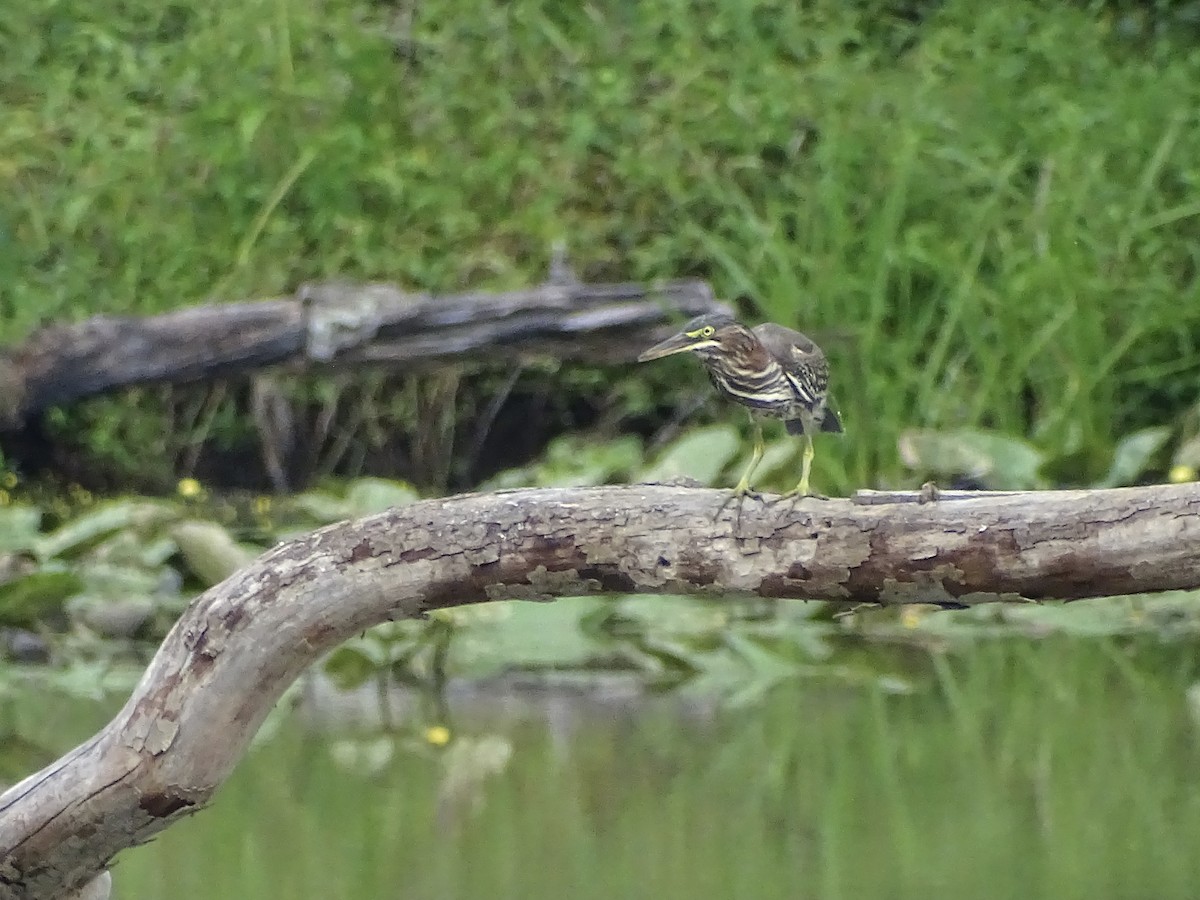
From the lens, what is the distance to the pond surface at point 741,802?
237 centimetres

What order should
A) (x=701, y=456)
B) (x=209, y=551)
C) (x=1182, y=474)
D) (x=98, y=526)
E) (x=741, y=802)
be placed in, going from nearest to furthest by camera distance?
(x=741, y=802), (x=209, y=551), (x=1182, y=474), (x=98, y=526), (x=701, y=456)

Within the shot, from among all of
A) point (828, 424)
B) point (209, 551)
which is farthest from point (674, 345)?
point (209, 551)

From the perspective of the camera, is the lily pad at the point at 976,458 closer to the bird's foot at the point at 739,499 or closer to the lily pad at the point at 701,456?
the lily pad at the point at 701,456

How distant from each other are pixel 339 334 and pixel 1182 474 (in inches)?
79.7

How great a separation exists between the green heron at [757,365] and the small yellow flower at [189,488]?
3.06 metres

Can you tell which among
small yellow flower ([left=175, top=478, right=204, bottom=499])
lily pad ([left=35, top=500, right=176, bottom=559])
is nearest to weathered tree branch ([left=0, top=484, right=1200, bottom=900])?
lily pad ([left=35, top=500, right=176, bottom=559])

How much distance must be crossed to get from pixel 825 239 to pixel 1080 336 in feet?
2.36

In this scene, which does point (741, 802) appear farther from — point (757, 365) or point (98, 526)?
point (98, 526)

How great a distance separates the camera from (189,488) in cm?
489

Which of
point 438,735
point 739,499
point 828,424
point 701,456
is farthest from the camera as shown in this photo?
point 701,456

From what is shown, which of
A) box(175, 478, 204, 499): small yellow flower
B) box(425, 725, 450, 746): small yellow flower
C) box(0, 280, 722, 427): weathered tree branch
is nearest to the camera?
box(425, 725, 450, 746): small yellow flower

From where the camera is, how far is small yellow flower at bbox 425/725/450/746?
120 inches

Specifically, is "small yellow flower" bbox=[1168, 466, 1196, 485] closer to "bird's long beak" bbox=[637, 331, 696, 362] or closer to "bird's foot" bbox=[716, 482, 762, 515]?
"bird's long beak" bbox=[637, 331, 696, 362]

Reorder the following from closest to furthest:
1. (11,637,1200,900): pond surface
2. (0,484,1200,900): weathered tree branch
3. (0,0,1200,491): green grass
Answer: (0,484,1200,900): weathered tree branch → (11,637,1200,900): pond surface → (0,0,1200,491): green grass
